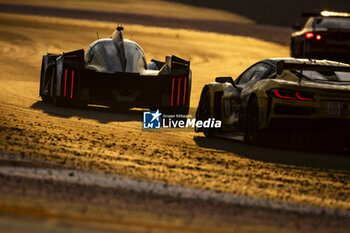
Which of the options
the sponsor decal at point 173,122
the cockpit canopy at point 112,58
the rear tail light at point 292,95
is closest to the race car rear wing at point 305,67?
the rear tail light at point 292,95

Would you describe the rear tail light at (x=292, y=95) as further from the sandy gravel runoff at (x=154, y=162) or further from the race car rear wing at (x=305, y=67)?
the sandy gravel runoff at (x=154, y=162)

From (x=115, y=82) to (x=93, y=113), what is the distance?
2.75 ft

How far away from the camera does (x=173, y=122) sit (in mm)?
15461

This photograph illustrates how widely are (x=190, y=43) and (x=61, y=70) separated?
74.1 ft

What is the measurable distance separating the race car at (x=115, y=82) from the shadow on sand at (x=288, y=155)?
3955mm

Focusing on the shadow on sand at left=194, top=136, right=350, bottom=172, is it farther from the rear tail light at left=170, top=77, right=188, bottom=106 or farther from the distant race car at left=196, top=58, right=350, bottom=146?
the rear tail light at left=170, top=77, right=188, bottom=106

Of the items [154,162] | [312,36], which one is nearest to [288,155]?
[154,162]

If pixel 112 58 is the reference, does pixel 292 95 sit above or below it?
below

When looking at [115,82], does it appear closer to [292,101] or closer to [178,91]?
[178,91]

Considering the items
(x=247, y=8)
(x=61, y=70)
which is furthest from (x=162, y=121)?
(x=247, y=8)

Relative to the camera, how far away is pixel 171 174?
27.5ft

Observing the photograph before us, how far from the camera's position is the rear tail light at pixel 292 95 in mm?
10781

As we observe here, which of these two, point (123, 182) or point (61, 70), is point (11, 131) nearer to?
point (123, 182)

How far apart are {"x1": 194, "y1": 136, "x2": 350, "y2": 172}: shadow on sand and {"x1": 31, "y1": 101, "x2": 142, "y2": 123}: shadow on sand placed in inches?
108
